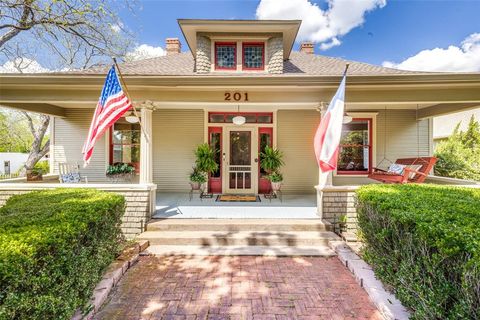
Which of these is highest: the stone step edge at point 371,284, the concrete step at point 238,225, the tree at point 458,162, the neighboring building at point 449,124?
the neighboring building at point 449,124

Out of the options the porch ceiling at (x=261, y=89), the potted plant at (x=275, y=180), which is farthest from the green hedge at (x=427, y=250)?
the potted plant at (x=275, y=180)

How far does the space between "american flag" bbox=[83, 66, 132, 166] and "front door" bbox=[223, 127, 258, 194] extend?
3.81 meters

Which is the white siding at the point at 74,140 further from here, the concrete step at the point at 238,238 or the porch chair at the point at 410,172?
the porch chair at the point at 410,172

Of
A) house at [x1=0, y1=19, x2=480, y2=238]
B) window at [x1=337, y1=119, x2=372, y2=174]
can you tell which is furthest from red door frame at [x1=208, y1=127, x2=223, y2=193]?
window at [x1=337, y1=119, x2=372, y2=174]

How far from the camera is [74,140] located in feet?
25.4

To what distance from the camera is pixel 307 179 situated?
25.3 feet

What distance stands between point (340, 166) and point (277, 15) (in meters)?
5.30

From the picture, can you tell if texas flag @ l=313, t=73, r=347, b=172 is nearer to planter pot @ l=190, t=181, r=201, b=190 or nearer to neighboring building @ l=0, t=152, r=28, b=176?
planter pot @ l=190, t=181, r=201, b=190

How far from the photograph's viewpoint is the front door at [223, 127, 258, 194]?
753cm

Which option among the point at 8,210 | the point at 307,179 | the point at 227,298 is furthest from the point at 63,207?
the point at 307,179

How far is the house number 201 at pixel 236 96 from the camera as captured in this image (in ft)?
16.6

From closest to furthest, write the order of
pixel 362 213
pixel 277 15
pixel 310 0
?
pixel 362 213, pixel 277 15, pixel 310 0

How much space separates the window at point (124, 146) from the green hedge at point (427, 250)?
680 centimetres

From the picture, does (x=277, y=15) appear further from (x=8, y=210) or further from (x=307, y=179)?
(x=8, y=210)
